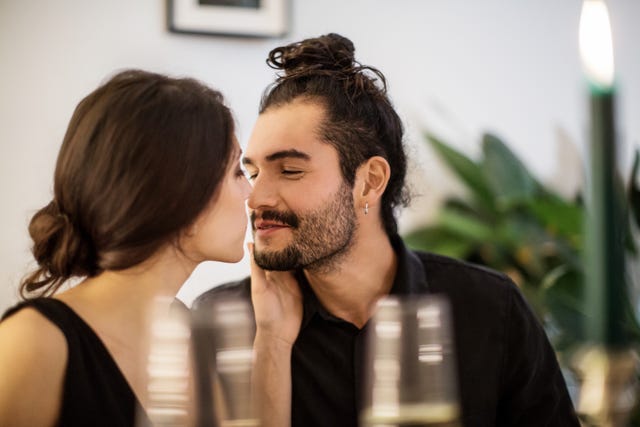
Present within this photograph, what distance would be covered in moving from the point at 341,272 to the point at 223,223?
46 centimetres

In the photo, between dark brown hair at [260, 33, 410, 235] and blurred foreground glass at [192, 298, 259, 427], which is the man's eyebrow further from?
blurred foreground glass at [192, 298, 259, 427]

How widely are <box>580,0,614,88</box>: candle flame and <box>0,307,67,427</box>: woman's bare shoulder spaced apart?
0.74 meters

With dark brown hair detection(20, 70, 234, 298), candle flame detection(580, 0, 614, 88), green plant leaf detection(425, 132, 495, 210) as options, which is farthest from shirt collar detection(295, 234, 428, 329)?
candle flame detection(580, 0, 614, 88)

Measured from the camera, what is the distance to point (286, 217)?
1.48m

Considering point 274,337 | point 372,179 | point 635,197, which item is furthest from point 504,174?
point 274,337

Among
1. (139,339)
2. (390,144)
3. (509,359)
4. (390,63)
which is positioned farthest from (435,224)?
(139,339)

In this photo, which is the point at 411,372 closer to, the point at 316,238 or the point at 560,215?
the point at 316,238

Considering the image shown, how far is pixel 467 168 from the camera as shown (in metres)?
2.54

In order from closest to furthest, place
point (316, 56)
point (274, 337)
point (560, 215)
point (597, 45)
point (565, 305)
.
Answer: point (597, 45) < point (274, 337) < point (316, 56) < point (565, 305) < point (560, 215)

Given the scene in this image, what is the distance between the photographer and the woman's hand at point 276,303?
1400mm

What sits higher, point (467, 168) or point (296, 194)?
point (296, 194)

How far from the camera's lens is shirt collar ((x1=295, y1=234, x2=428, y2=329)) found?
1493mm

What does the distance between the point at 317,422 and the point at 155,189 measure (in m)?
0.60

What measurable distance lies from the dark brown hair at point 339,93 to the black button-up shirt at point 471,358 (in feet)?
0.76
